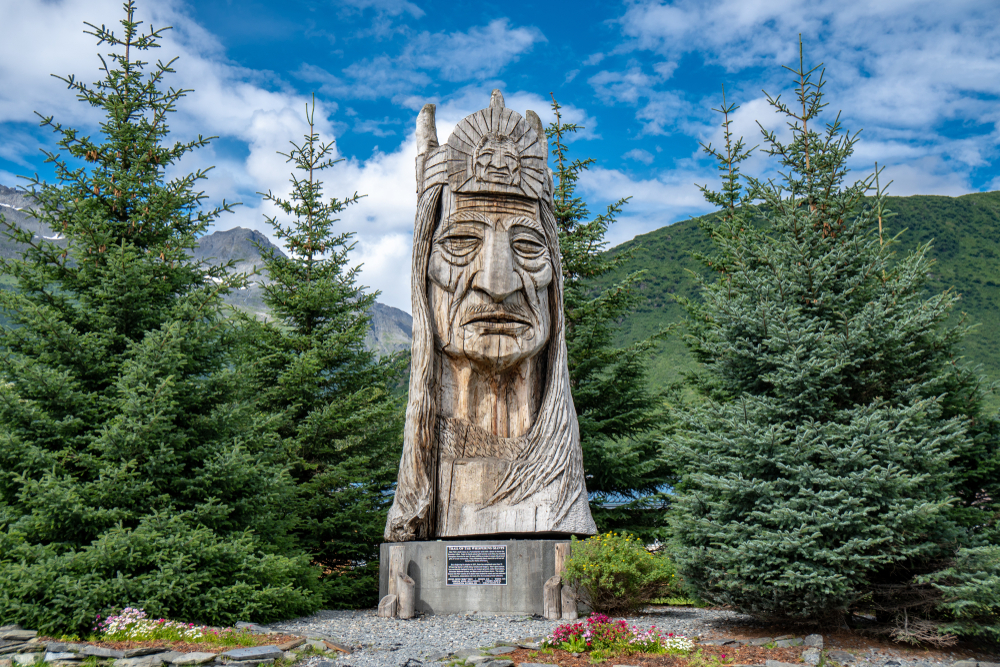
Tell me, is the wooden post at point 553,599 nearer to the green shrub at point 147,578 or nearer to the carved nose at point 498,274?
the green shrub at point 147,578

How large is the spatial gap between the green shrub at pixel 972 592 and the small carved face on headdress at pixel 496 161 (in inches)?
223

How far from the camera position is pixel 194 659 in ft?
16.0

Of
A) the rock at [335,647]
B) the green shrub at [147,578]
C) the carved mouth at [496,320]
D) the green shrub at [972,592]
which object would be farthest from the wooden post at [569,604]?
the green shrub at [972,592]

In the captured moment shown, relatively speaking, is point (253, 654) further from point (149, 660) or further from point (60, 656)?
point (60, 656)

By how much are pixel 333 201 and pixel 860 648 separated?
416 inches

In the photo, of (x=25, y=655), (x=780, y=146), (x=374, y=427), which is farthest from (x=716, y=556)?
(x=374, y=427)

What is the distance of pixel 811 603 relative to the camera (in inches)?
223

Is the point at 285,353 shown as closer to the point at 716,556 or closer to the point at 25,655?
the point at 25,655

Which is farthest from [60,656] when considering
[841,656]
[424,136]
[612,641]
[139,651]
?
[424,136]

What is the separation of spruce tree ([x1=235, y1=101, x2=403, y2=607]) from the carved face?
3364 mm

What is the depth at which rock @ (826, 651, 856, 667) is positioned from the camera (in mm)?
5402

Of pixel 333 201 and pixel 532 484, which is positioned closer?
pixel 532 484

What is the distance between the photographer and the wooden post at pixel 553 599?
7.04 m

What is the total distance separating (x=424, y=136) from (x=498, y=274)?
7.14 ft
